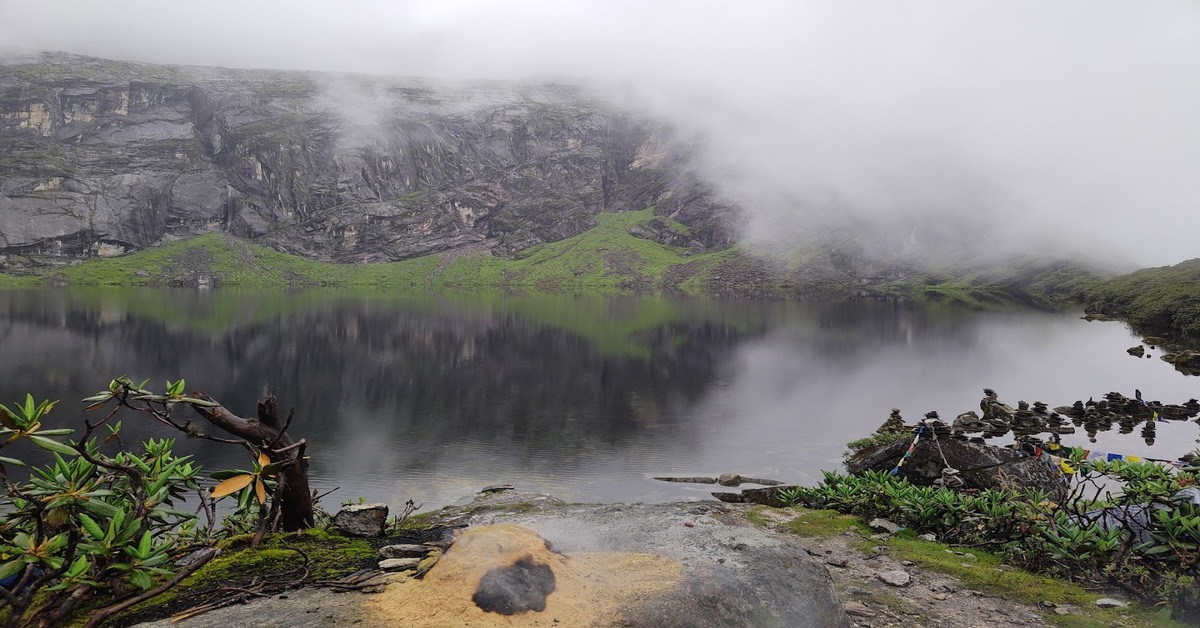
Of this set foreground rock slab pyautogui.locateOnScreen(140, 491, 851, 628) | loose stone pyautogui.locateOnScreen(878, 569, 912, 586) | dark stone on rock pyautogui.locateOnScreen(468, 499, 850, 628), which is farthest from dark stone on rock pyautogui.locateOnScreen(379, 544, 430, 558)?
loose stone pyautogui.locateOnScreen(878, 569, 912, 586)

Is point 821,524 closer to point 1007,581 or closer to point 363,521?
point 1007,581

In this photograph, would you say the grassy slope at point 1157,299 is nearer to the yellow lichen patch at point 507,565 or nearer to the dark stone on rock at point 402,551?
the yellow lichen patch at point 507,565

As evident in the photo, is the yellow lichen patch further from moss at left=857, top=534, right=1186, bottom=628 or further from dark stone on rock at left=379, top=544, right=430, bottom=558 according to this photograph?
moss at left=857, top=534, right=1186, bottom=628

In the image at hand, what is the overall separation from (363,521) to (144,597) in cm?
382

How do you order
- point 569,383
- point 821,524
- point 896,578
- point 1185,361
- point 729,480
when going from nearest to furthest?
point 896,578, point 821,524, point 729,480, point 569,383, point 1185,361

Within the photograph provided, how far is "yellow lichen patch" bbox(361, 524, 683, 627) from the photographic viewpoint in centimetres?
661

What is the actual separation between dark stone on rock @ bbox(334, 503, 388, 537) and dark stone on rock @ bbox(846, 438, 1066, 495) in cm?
1580

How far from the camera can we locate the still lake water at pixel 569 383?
28.0 metres

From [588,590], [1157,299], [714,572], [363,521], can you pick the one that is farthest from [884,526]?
[1157,299]

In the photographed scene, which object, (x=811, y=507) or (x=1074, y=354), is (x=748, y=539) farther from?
(x=1074, y=354)

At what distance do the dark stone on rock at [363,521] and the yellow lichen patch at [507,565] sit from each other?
289 centimetres

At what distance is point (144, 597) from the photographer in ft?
21.7

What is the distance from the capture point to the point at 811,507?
19.0m

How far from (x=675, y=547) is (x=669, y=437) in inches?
950
